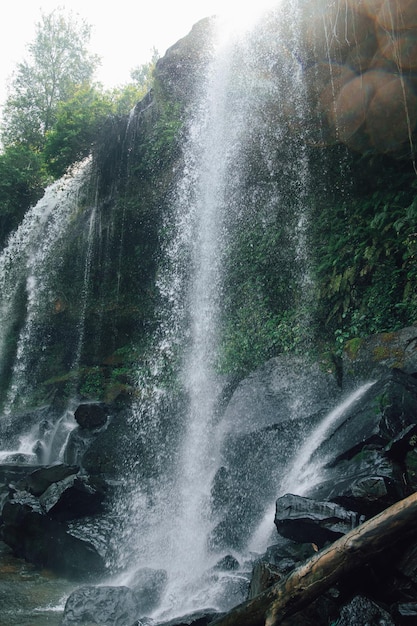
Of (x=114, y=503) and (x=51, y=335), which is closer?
(x=114, y=503)

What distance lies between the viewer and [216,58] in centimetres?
1546

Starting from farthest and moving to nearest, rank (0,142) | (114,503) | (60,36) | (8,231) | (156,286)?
(60,36), (0,142), (8,231), (156,286), (114,503)

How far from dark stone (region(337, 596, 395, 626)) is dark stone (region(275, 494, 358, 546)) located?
2.86ft

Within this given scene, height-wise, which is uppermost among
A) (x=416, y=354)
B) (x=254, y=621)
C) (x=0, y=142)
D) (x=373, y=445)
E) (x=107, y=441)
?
(x=0, y=142)

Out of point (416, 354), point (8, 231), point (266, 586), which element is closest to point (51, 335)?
point (8, 231)

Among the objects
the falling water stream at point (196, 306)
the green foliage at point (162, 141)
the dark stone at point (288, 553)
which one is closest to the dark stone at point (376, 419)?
the falling water stream at point (196, 306)

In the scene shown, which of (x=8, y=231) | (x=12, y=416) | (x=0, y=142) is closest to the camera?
(x=12, y=416)

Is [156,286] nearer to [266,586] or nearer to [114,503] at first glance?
[114,503]

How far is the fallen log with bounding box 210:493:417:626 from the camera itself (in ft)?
9.75

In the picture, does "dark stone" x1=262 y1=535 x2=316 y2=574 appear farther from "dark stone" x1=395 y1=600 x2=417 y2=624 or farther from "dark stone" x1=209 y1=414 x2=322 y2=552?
"dark stone" x1=209 y1=414 x2=322 y2=552

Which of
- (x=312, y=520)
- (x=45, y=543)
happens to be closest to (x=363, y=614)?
(x=312, y=520)

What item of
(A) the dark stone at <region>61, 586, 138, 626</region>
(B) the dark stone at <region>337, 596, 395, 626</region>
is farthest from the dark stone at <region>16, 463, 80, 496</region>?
(B) the dark stone at <region>337, 596, 395, 626</region>

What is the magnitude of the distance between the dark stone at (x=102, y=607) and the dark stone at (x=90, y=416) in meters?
5.92

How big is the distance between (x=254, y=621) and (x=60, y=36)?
32599mm
